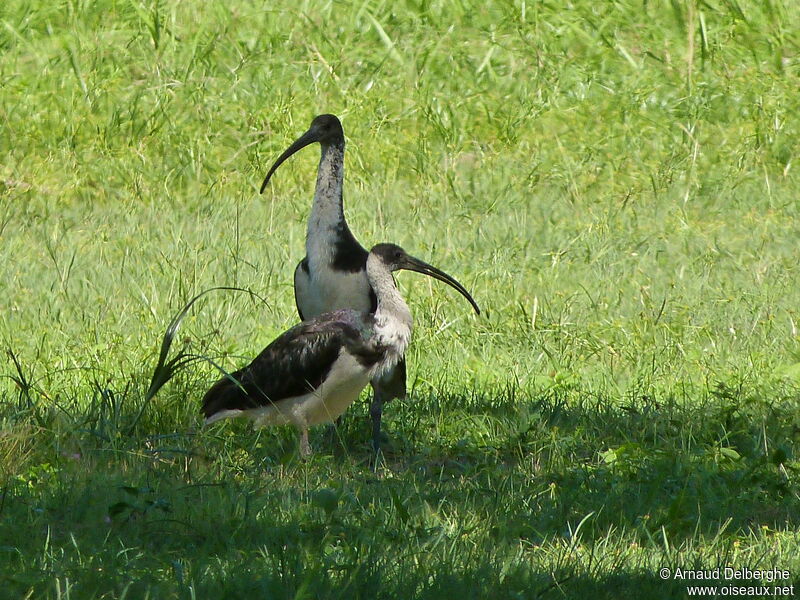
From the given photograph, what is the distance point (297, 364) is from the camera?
21.8 feet

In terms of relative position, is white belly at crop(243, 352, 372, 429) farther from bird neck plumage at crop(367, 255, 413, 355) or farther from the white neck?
the white neck

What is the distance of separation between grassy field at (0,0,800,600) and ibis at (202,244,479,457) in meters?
0.16

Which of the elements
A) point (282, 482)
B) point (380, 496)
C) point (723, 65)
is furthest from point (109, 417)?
point (723, 65)

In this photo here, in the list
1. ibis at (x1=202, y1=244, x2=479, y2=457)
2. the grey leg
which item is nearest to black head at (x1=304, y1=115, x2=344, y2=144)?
ibis at (x1=202, y1=244, x2=479, y2=457)

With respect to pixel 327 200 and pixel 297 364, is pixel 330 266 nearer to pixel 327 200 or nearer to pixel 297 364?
pixel 327 200

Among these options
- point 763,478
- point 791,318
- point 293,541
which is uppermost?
point 293,541

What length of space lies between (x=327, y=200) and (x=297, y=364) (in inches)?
60.7

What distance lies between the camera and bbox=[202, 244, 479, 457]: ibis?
662 centimetres

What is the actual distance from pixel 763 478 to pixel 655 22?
371 inches

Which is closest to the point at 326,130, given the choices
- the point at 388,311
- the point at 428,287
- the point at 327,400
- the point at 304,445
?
the point at 428,287

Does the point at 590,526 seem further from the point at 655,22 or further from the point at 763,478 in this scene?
the point at 655,22

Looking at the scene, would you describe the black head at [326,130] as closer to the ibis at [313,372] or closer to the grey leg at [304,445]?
the ibis at [313,372]

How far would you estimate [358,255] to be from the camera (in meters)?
7.77

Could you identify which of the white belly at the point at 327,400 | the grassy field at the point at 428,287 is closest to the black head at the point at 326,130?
the grassy field at the point at 428,287
